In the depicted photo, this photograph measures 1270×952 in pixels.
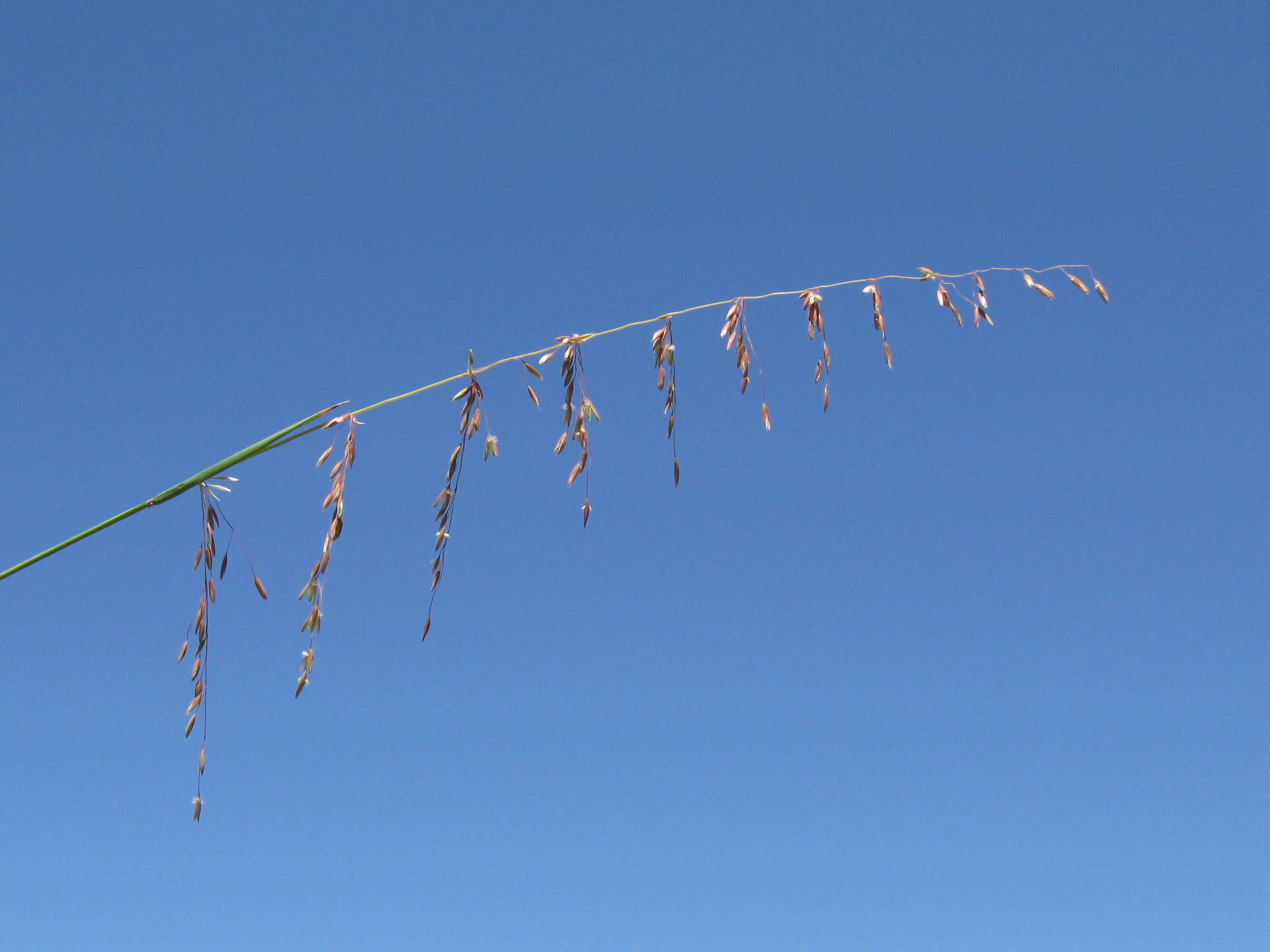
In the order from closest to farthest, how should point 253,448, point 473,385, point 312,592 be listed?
1. point 253,448
2. point 312,592
3. point 473,385

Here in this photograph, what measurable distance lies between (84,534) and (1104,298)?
64.0 inches

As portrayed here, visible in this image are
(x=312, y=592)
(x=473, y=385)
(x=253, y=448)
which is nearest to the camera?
(x=253, y=448)

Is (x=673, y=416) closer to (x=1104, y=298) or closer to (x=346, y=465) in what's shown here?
(x=346, y=465)

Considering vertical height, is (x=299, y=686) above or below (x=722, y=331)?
below

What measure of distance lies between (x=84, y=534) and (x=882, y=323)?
1.29m

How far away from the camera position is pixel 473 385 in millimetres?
1700

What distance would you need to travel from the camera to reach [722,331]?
1958mm

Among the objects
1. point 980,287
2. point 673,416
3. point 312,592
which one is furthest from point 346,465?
point 980,287

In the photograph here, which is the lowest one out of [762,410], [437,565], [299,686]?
[299,686]

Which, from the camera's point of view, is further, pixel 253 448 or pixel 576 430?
pixel 576 430

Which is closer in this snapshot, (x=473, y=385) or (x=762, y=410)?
(x=473, y=385)

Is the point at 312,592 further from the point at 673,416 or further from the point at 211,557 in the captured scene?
the point at 673,416

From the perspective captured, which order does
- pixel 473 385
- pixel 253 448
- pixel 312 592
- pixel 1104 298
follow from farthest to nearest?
pixel 1104 298
pixel 473 385
pixel 312 592
pixel 253 448

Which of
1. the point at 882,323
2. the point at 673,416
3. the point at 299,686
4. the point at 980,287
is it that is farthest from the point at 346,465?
the point at 980,287
